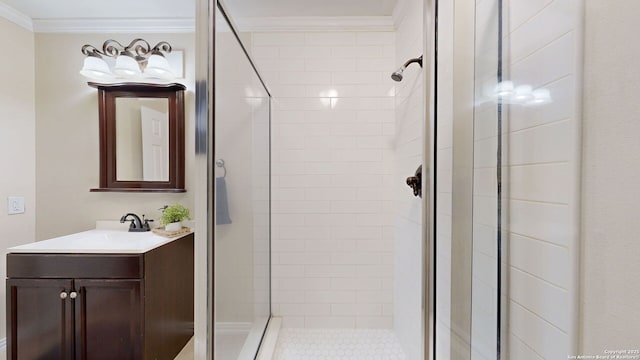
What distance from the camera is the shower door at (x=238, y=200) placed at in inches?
40.3

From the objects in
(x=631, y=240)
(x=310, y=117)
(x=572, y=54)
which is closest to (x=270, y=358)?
(x=310, y=117)

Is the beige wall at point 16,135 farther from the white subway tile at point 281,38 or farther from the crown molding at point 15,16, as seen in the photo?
the white subway tile at point 281,38

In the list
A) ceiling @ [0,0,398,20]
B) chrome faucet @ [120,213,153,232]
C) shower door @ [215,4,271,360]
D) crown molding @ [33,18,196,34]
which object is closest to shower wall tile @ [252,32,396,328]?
ceiling @ [0,0,398,20]

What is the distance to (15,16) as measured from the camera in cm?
205

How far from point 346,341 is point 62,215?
7.40ft

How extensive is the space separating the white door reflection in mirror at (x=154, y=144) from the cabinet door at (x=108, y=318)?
2.73 ft

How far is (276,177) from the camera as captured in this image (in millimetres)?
2154

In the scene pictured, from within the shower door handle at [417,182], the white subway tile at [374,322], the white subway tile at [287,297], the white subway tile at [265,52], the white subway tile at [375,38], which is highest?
the white subway tile at [375,38]

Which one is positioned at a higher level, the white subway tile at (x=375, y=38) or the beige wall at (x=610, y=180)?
the white subway tile at (x=375, y=38)

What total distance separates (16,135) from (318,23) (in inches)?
89.2

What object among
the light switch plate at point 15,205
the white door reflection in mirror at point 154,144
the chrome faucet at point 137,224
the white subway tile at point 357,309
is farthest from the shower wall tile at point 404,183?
the light switch plate at point 15,205

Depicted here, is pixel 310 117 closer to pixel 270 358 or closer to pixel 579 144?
pixel 270 358

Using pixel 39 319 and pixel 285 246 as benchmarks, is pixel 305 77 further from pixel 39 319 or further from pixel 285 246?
→ pixel 39 319

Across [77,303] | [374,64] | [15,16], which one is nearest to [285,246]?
[77,303]
